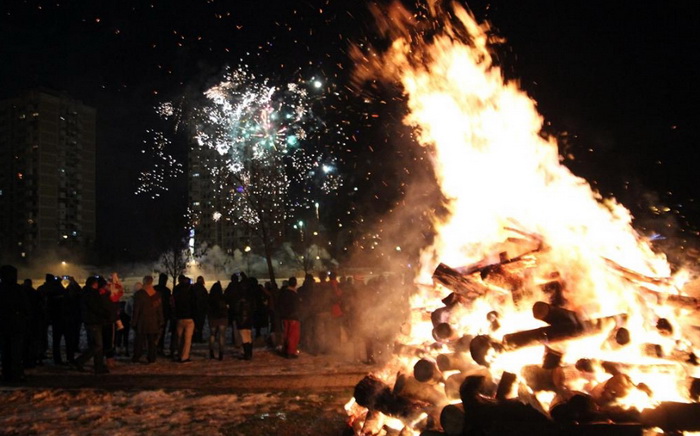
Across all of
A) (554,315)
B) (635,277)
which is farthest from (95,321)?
(635,277)

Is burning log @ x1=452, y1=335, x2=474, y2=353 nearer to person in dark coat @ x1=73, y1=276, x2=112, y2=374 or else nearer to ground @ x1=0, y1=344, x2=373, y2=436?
ground @ x1=0, y1=344, x2=373, y2=436

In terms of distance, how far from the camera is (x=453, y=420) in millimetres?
5156

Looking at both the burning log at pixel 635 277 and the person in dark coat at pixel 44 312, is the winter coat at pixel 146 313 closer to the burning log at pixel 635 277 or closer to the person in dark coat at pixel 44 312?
the person in dark coat at pixel 44 312

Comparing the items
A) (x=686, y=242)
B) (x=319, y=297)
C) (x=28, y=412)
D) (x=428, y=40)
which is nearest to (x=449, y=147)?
(x=428, y=40)

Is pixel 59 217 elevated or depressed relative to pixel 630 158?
elevated

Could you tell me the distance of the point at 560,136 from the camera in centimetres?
2516

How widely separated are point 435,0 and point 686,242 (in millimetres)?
26008

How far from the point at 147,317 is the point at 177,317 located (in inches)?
24.0

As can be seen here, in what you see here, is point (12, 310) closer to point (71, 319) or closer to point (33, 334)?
point (33, 334)

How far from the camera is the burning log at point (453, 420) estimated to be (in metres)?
5.12

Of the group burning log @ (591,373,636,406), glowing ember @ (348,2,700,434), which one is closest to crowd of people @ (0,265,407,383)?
glowing ember @ (348,2,700,434)

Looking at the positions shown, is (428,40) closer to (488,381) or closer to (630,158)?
(488,381)

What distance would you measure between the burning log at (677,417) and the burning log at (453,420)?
5.20 ft

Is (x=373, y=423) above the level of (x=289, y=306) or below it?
below
